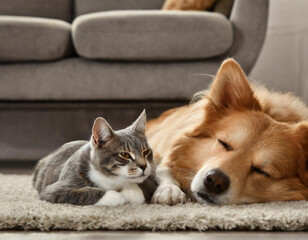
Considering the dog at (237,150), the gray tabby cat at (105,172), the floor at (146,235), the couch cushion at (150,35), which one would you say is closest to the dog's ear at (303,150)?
the dog at (237,150)

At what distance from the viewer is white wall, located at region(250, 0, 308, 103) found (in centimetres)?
446

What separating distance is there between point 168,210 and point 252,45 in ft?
5.97

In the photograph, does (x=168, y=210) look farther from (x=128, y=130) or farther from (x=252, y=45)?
(x=252, y=45)

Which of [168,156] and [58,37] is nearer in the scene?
[168,156]

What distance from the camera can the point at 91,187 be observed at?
4.92 ft

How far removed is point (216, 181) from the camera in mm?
1518

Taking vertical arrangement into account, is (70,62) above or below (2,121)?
above

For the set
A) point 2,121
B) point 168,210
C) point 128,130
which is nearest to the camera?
point 168,210

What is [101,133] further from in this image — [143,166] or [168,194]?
[168,194]

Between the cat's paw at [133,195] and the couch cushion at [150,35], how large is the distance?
1396 mm

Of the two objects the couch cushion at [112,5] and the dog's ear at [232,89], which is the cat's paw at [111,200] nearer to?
the dog's ear at [232,89]

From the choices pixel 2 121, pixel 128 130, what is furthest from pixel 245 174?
pixel 2 121

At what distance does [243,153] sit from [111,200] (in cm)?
54

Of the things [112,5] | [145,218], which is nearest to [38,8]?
[112,5]
